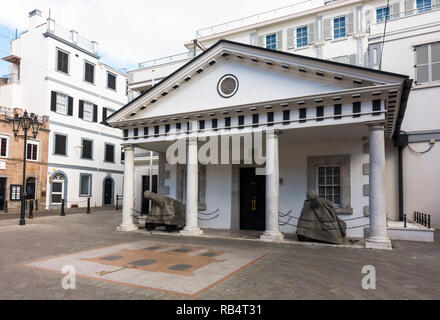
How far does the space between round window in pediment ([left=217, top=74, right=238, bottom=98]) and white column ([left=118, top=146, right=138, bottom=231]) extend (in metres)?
4.70

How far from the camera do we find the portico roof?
9.04 meters

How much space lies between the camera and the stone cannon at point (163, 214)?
12.4 metres

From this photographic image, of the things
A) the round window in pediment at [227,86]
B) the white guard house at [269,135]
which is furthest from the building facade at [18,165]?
the round window in pediment at [227,86]

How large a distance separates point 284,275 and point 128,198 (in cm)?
861

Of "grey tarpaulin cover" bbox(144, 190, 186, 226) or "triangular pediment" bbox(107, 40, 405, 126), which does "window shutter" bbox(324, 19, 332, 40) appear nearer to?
"triangular pediment" bbox(107, 40, 405, 126)

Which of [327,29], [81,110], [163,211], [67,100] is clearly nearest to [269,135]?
[163,211]

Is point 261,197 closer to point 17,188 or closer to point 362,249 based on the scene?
point 362,249

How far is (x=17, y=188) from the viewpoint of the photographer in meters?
22.4

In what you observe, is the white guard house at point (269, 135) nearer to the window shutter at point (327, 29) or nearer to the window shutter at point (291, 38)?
the window shutter at point (327, 29)

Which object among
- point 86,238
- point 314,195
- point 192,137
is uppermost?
point 192,137

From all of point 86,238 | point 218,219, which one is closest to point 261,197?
point 218,219

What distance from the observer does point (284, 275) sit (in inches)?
239

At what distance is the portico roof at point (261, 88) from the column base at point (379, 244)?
3523 mm

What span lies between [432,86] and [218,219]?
10.8 meters
